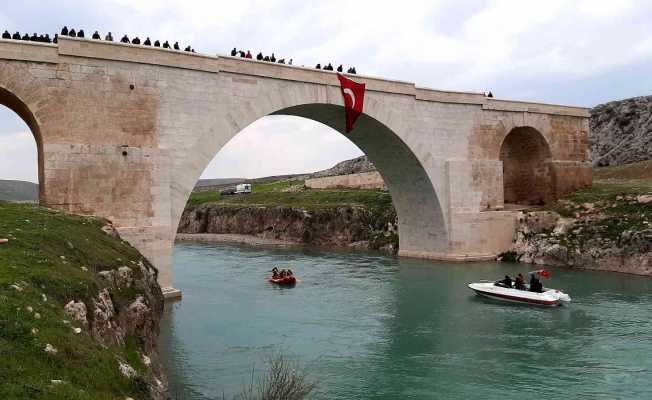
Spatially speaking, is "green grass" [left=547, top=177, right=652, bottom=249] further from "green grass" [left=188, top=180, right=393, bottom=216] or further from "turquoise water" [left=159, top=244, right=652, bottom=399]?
"green grass" [left=188, top=180, right=393, bottom=216]

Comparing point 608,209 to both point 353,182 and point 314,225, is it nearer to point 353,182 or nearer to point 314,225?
point 314,225

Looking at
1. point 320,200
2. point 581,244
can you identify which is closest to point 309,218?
point 320,200

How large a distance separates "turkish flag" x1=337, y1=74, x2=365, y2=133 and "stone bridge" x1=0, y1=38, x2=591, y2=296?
1.27 ft

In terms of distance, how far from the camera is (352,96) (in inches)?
999

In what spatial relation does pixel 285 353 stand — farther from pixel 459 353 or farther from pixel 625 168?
pixel 625 168

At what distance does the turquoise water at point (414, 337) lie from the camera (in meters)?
11.7

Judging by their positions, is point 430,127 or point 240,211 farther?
point 240,211

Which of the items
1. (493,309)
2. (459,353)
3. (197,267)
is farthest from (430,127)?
(459,353)

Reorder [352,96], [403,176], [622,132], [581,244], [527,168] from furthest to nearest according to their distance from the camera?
[622,132]
[527,168]
[403,176]
[581,244]
[352,96]

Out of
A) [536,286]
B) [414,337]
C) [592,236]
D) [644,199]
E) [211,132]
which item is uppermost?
[211,132]

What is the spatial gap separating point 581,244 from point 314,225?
20.7 m

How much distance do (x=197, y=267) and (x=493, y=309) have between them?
16.8 metres

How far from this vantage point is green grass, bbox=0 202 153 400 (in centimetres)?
566

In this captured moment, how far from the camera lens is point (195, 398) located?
35.0 ft
